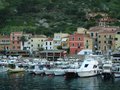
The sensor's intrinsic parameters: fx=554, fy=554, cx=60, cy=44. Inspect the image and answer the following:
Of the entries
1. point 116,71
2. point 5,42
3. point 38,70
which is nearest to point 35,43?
point 5,42

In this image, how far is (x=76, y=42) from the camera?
4318 inches

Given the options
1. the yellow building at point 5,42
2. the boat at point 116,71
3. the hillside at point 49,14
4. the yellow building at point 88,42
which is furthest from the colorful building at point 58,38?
the boat at point 116,71

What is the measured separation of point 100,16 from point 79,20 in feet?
15.9

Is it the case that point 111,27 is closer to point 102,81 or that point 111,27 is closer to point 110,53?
point 110,53

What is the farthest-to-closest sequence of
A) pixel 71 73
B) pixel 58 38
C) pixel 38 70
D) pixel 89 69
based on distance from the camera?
1. pixel 58 38
2. pixel 38 70
3. pixel 89 69
4. pixel 71 73

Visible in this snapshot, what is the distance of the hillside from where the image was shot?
121m

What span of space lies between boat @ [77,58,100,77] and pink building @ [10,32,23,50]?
39385mm

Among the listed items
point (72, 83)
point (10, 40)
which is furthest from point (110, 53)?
point (72, 83)

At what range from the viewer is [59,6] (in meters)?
134

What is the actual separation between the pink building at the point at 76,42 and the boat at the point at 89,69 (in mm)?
31623

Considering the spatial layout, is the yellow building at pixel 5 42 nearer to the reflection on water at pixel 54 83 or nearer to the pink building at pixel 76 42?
the pink building at pixel 76 42

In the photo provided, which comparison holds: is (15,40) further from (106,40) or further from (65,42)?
(106,40)

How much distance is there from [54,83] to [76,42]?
4250 cm

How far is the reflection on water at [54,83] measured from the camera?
205ft
